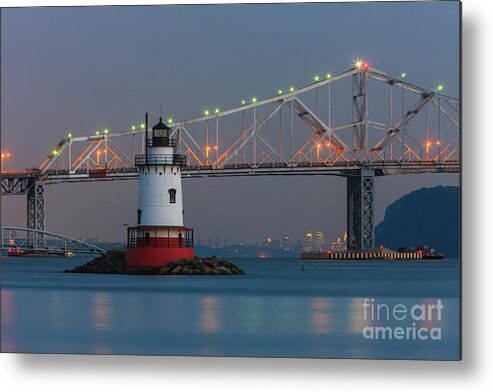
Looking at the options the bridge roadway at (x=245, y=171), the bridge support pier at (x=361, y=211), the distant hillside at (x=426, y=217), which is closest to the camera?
the distant hillside at (x=426, y=217)

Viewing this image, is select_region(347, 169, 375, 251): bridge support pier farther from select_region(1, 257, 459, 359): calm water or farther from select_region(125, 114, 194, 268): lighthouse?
select_region(125, 114, 194, 268): lighthouse

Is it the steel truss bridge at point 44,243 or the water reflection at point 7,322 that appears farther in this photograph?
the steel truss bridge at point 44,243

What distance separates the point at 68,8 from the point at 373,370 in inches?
186

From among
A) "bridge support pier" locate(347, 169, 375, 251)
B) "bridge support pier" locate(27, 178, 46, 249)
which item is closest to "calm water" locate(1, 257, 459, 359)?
"bridge support pier" locate(27, 178, 46, 249)

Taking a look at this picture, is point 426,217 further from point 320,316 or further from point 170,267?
point 170,267

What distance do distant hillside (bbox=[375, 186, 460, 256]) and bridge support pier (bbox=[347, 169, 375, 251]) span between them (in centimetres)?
148

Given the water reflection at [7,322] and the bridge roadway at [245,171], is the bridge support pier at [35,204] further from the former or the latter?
the water reflection at [7,322]

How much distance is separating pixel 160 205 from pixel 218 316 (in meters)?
4.97

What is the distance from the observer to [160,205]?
21.5m

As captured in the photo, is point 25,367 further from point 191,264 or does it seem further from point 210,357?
point 191,264

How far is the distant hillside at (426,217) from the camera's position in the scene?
656 inches

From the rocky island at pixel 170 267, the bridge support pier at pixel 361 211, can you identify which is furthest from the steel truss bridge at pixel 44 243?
the bridge support pier at pixel 361 211

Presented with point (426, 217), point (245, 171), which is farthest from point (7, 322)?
point (245, 171)

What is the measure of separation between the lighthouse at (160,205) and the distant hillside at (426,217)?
326cm
